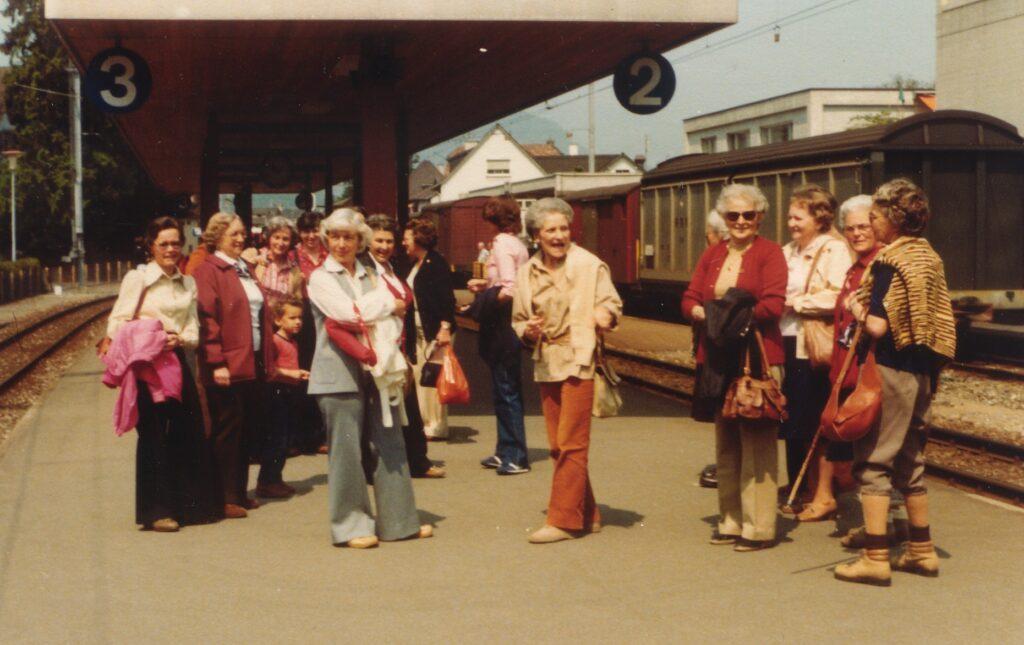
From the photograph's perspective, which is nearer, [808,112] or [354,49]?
[354,49]

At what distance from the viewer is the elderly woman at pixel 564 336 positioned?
24.4ft

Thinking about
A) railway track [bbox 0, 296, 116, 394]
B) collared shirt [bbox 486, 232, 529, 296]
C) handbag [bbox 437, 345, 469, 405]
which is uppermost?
collared shirt [bbox 486, 232, 529, 296]

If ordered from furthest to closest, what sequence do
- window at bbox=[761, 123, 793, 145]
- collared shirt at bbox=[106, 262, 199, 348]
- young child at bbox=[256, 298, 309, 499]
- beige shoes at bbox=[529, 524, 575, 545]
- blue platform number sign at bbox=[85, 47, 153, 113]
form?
window at bbox=[761, 123, 793, 145]
blue platform number sign at bbox=[85, 47, 153, 113]
young child at bbox=[256, 298, 309, 499]
collared shirt at bbox=[106, 262, 199, 348]
beige shoes at bbox=[529, 524, 575, 545]

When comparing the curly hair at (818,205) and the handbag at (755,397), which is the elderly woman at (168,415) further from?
the curly hair at (818,205)

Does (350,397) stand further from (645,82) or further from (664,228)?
(664,228)

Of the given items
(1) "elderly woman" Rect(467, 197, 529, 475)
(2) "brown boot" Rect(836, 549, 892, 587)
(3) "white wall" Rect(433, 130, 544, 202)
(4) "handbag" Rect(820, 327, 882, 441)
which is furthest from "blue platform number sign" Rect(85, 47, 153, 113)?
(3) "white wall" Rect(433, 130, 544, 202)

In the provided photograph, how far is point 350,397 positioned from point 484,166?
93.7 m

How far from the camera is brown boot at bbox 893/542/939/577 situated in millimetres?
6523

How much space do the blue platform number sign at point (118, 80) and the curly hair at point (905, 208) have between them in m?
8.82

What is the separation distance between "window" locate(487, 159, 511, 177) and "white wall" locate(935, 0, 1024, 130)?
6243 cm

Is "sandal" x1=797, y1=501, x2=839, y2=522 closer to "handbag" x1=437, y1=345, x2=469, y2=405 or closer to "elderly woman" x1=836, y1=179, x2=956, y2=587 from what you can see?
"elderly woman" x1=836, y1=179, x2=956, y2=587

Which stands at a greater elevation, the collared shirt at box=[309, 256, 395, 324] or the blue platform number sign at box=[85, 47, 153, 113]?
the blue platform number sign at box=[85, 47, 153, 113]

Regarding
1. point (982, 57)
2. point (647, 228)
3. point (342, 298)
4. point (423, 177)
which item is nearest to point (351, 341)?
point (342, 298)

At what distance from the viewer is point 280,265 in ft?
32.0
